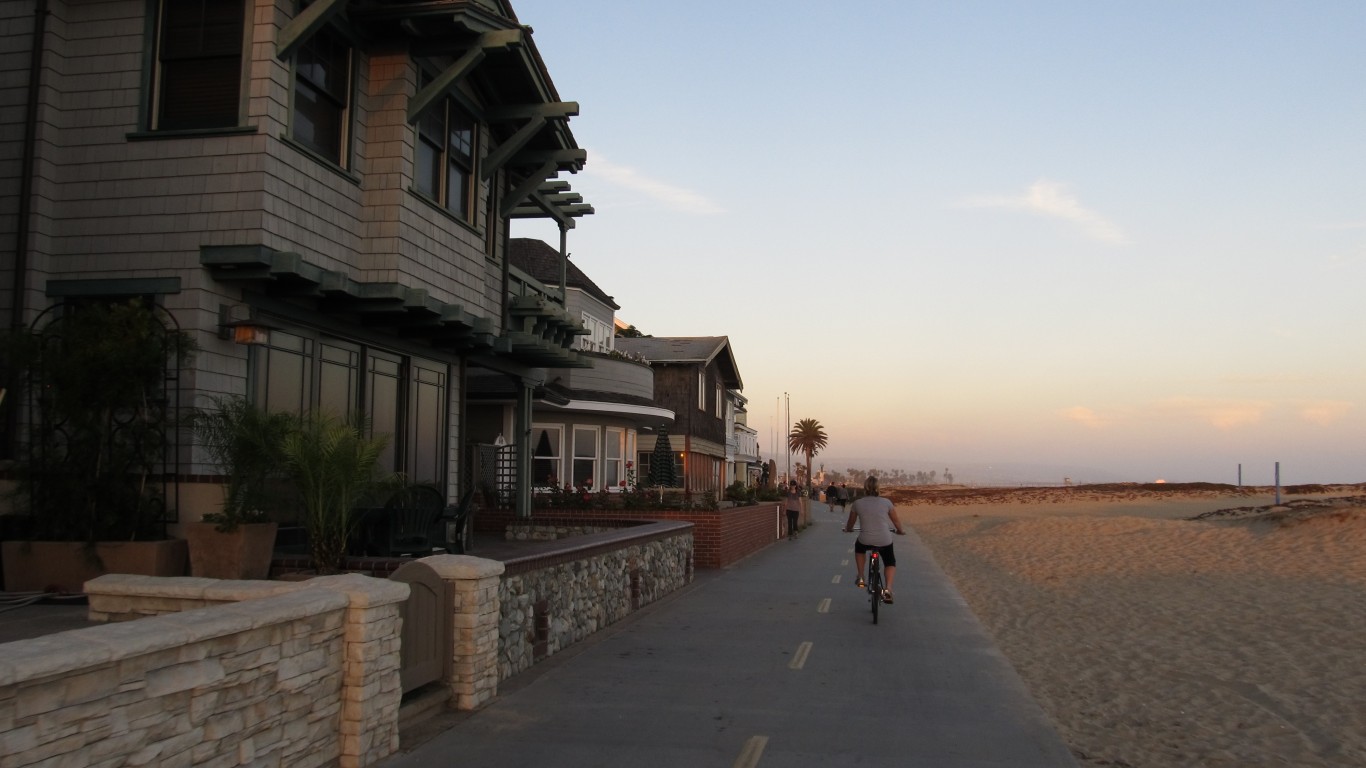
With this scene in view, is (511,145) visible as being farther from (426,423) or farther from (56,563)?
(56,563)

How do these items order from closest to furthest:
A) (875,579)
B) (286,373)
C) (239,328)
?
(239,328) → (286,373) → (875,579)

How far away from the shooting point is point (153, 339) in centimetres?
927

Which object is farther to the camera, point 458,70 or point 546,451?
point 546,451

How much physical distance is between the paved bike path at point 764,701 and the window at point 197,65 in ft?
19.7

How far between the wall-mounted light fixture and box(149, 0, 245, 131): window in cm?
179

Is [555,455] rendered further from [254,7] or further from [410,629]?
[410,629]

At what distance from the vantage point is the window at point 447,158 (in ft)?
43.7

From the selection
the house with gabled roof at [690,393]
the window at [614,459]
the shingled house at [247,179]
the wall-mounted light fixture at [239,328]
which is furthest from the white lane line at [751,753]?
the house with gabled roof at [690,393]

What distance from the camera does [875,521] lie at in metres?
14.6

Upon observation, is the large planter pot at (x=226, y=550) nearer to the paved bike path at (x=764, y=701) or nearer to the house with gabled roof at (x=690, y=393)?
the paved bike path at (x=764, y=701)

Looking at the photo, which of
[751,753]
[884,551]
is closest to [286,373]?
[751,753]

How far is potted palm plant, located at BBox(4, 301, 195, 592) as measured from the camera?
899 cm

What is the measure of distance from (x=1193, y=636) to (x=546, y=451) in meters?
16.5

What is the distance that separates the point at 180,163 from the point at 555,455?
686 inches
